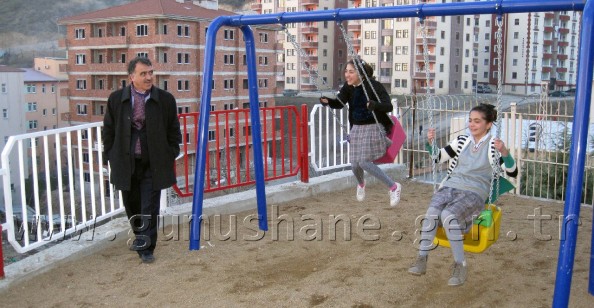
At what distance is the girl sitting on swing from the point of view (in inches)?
153

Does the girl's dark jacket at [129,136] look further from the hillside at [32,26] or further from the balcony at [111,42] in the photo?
the hillside at [32,26]

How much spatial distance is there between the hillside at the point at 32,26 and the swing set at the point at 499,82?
60321 mm

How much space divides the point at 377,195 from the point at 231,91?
2535 centimetres

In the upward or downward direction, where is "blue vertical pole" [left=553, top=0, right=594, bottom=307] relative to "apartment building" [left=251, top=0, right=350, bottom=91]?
downward

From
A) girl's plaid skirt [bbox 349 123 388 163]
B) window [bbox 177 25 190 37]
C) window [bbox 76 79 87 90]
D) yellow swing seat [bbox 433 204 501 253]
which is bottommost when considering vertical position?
yellow swing seat [bbox 433 204 501 253]

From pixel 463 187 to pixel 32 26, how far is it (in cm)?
7830

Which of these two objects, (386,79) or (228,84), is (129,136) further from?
(386,79)

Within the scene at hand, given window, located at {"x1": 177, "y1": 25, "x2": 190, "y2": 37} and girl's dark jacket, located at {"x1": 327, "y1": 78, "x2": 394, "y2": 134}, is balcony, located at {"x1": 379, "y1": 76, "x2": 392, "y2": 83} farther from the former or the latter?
girl's dark jacket, located at {"x1": 327, "y1": 78, "x2": 394, "y2": 134}

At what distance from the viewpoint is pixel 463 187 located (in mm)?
4035

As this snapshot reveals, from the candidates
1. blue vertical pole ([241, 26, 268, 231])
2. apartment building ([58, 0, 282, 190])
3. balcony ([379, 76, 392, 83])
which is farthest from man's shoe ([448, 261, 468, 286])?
balcony ([379, 76, 392, 83])

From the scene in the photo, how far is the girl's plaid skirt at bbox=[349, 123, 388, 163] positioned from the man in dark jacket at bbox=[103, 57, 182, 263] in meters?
1.77

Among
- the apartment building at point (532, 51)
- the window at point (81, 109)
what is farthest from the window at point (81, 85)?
the apartment building at point (532, 51)

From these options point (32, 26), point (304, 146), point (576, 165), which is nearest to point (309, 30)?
point (32, 26)

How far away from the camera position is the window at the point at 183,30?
100ft
